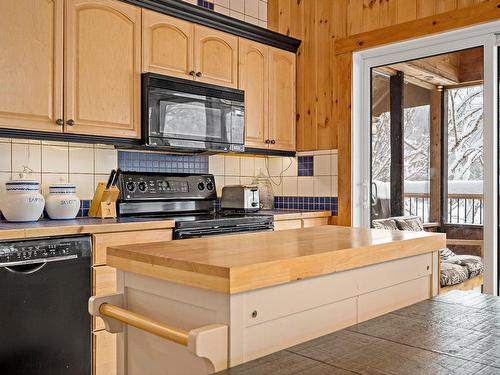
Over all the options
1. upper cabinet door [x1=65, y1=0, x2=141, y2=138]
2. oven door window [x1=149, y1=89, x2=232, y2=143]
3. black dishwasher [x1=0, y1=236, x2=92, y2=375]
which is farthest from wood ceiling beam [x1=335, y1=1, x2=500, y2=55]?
black dishwasher [x1=0, y1=236, x2=92, y2=375]

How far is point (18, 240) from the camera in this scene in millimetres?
2043

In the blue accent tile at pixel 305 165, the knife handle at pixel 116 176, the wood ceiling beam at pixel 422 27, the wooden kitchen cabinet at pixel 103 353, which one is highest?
the wood ceiling beam at pixel 422 27

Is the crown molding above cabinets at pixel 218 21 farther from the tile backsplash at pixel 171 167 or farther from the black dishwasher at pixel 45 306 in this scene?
the black dishwasher at pixel 45 306

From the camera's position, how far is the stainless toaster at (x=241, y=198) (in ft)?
11.2

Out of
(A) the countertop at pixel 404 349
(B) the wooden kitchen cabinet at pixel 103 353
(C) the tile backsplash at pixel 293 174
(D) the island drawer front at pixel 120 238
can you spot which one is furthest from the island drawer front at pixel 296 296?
(C) the tile backsplash at pixel 293 174

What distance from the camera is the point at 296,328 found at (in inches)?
45.4

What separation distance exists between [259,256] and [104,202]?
182cm

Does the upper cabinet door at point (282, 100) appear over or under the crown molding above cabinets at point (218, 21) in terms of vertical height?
under

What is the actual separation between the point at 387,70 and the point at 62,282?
255 centimetres

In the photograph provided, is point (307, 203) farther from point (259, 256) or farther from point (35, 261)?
point (259, 256)

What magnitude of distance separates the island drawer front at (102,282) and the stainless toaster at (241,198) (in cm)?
125

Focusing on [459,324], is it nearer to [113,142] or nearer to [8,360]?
[8,360]

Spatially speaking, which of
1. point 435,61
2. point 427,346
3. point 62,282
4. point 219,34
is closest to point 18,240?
point 62,282

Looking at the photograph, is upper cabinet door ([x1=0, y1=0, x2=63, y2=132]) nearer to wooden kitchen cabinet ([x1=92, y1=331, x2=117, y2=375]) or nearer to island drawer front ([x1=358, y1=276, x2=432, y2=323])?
wooden kitchen cabinet ([x1=92, y1=331, x2=117, y2=375])
